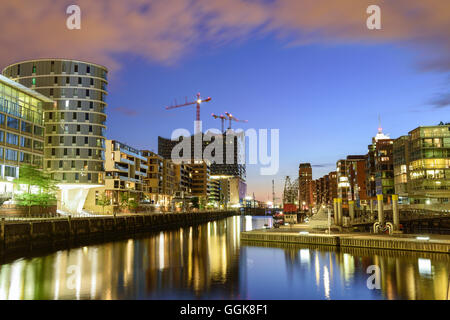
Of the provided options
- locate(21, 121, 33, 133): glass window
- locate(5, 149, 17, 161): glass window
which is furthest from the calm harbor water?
locate(21, 121, 33, 133): glass window

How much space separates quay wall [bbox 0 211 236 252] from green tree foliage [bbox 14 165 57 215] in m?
11.7

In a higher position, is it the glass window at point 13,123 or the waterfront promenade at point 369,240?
the glass window at point 13,123

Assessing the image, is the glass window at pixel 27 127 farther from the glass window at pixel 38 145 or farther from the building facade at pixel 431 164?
the building facade at pixel 431 164

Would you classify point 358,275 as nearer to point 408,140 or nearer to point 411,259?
point 411,259

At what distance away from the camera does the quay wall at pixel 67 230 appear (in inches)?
2014

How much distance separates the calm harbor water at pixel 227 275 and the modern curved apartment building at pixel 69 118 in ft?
188

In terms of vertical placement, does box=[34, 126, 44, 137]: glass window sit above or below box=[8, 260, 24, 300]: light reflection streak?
above

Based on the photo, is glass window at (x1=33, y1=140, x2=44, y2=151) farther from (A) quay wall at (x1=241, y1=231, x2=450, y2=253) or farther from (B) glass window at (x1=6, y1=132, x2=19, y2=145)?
(A) quay wall at (x1=241, y1=231, x2=450, y2=253)

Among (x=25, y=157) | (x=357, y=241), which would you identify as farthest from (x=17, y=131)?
(x=357, y=241)

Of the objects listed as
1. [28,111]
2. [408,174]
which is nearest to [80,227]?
[28,111]

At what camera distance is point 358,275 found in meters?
38.2

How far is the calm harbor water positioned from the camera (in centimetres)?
3181

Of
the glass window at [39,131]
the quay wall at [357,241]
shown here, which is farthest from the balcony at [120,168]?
the quay wall at [357,241]
